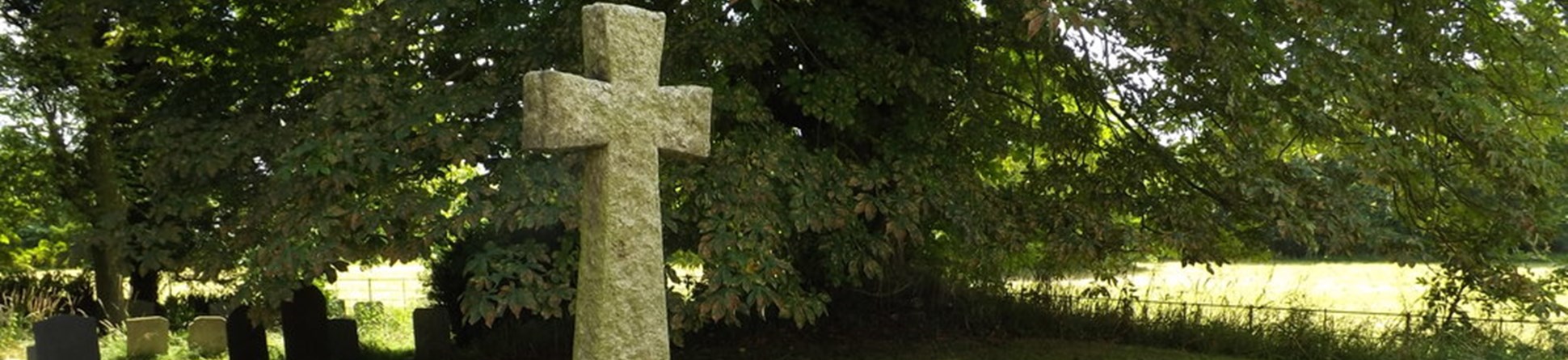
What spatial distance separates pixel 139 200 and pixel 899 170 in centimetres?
692

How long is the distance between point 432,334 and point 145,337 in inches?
124

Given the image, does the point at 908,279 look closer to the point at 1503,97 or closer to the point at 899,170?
the point at 899,170

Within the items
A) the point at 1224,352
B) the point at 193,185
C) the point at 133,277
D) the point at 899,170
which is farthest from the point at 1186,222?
the point at 133,277

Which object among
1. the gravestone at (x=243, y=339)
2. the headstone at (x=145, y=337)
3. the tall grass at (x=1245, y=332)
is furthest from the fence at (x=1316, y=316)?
the headstone at (x=145, y=337)

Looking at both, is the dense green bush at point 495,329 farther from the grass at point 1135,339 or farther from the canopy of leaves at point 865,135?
the canopy of leaves at point 865,135

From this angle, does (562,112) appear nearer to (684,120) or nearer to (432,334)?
(684,120)

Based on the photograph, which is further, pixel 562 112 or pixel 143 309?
pixel 143 309

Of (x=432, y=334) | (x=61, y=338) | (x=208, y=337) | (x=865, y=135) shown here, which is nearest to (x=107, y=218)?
(x=61, y=338)

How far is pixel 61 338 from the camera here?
10211mm

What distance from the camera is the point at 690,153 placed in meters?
4.93

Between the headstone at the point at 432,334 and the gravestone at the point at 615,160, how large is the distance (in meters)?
8.64

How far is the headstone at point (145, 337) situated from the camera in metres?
13.3

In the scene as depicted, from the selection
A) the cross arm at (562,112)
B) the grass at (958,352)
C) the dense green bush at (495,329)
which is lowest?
the grass at (958,352)


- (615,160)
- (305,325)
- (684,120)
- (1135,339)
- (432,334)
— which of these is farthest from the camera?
(432,334)
